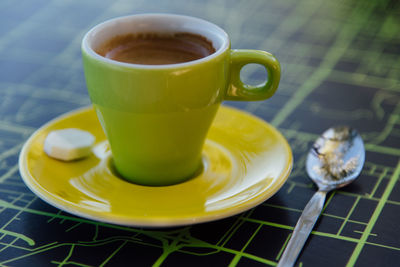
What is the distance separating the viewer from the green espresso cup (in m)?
0.72

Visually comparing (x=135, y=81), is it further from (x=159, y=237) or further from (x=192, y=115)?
(x=159, y=237)

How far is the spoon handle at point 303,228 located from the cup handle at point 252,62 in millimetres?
176

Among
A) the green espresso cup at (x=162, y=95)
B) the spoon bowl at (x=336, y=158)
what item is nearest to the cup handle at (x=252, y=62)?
the green espresso cup at (x=162, y=95)

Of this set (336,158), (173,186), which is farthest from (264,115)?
(173,186)

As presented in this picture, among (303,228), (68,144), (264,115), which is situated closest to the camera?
(303,228)

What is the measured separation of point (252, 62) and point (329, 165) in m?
0.21

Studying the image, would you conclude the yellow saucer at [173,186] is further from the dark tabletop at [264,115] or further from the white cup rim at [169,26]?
the white cup rim at [169,26]

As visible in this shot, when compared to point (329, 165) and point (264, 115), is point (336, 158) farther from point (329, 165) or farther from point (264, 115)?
point (264, 115)

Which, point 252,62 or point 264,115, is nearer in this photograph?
point 252,62

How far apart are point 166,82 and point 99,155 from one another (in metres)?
0.23

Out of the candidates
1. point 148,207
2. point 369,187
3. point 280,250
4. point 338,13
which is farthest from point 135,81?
point 338,13

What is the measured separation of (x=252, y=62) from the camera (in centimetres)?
81

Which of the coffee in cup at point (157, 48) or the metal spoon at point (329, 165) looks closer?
the metal spoon at point (329, 165)

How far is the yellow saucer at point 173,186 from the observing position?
2.23 ft
